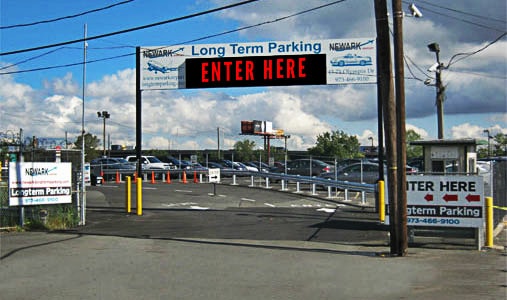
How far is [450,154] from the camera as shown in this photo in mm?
16094

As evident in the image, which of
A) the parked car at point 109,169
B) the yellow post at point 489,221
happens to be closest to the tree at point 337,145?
the parked car at point 109,169

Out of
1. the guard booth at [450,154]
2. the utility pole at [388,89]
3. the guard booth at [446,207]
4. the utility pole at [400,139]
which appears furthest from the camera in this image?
the guard booth at [450,154]

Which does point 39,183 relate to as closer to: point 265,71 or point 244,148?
point 265,71

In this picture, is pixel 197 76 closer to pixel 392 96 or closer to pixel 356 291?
pixel 392 96

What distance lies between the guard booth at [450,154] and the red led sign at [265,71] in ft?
14.3

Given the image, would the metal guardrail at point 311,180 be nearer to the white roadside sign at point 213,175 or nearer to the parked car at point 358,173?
the parked car at point 358,173

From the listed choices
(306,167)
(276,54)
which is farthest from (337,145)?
(276,54)

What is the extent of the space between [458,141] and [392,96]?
472cm

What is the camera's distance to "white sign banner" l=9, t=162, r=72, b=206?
16.1 m

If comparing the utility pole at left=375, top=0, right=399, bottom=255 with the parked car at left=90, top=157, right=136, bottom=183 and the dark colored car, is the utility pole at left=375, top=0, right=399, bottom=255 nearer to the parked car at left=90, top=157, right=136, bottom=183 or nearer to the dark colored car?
the dark colored car

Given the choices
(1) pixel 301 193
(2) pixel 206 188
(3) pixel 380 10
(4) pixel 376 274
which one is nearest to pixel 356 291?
(4) pixel 376 274

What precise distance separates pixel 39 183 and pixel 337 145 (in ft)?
197

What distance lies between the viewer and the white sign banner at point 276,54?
19.3 m

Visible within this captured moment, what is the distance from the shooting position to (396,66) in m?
11.6
